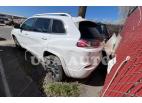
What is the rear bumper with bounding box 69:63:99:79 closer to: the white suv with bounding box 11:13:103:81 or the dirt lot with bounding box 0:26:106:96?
the white suv with bounding box 11:13:103:81

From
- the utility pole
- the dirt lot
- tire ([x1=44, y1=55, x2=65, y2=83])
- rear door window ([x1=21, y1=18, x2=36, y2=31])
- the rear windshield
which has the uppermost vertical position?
the utility pole

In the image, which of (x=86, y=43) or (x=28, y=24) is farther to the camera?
(x=28, y=24)

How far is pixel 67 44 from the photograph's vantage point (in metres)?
4.16

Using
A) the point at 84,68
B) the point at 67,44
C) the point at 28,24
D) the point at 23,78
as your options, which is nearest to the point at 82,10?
the point at 67,44

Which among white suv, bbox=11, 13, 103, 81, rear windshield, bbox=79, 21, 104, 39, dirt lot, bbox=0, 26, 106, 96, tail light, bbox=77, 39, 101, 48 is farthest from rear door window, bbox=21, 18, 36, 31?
tail light, bbox=77, 39, 101, 48

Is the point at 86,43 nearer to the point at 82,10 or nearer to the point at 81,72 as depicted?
the point at 81,72

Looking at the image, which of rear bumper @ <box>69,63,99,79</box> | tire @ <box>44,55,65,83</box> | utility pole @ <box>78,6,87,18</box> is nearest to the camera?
rear bumper @ <box>69,63,99,79</box>

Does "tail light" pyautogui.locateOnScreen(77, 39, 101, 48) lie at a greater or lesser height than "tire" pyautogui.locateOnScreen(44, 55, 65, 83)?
greater

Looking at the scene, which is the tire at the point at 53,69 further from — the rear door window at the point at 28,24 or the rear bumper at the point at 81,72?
the rear door window at the point at 28,24

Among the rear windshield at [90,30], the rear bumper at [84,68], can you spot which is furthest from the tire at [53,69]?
the rear windshield at [90,30]

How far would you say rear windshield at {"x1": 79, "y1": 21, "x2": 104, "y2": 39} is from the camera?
167 inches

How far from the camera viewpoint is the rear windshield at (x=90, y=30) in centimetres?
424

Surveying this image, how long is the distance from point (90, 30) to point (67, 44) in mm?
583
